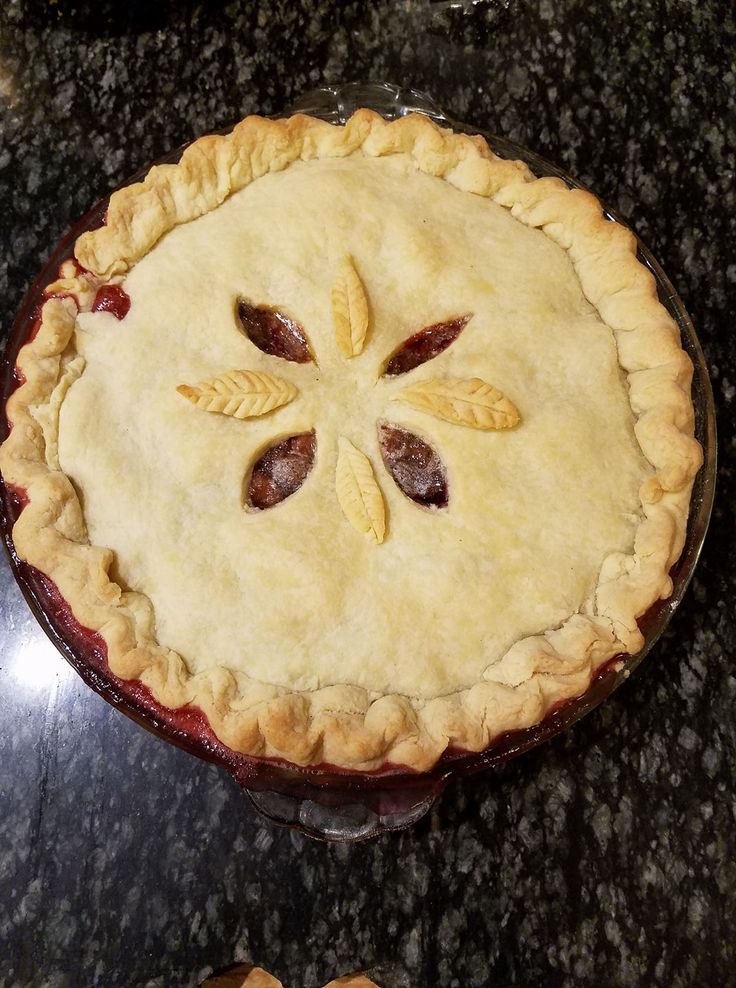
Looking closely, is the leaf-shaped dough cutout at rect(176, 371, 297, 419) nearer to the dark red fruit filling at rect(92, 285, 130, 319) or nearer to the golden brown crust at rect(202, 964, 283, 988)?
the dark red fruit filling at rect(92, 285, 130, 319)

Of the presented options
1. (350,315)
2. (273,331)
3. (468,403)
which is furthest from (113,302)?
(468,403)

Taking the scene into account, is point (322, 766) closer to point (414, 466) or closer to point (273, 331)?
point (414, 466)

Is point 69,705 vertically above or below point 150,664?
below

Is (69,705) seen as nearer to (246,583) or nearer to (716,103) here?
(246,583)

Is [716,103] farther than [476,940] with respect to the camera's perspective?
Yes

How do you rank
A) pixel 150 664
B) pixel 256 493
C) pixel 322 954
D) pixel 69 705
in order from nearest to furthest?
pixel 150 664, pixel 256 493, pixel 322 954, pixel 69 705

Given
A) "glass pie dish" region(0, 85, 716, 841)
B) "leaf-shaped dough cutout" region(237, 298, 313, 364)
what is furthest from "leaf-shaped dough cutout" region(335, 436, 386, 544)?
"glass pie dish" region(0, 85, 716, 841)

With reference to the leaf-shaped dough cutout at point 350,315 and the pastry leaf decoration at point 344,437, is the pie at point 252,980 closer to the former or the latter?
the pastry leaf decoration at point 344,437

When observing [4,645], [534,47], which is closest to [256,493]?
[4,645]
